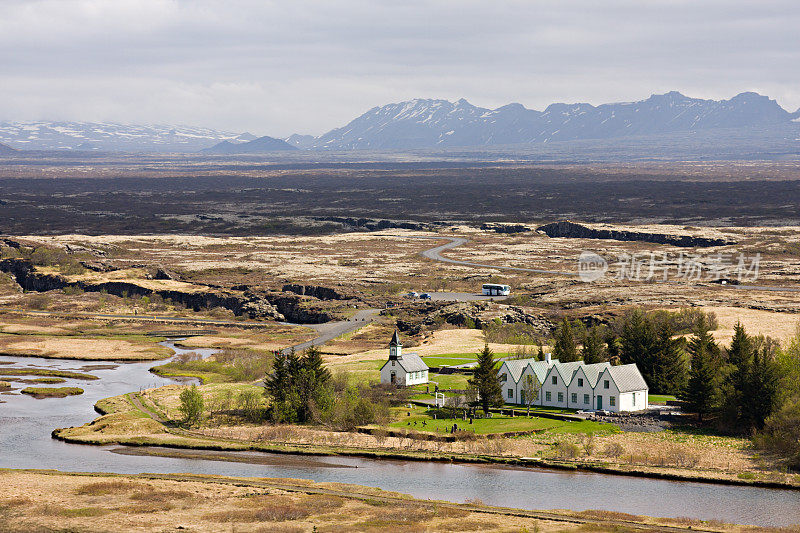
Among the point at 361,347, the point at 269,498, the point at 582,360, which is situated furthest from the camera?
the point at 361,347

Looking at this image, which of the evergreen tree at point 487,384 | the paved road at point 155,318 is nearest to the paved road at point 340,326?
the paved road at point 155,318

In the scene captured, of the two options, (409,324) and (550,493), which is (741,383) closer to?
(550,493)

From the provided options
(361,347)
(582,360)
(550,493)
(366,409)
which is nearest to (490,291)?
(361,347)

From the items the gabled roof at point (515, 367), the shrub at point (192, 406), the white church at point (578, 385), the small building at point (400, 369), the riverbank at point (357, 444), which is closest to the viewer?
the riverbank at point (357, 444)

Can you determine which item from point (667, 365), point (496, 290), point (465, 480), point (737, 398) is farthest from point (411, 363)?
point (496, 290)

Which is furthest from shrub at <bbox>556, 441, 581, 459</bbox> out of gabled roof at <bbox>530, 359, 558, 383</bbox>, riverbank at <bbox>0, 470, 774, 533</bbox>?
gabled roof at <bbox>530, 359, 558, 383</bbox>

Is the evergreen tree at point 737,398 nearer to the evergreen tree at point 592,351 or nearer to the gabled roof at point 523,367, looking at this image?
the evergreen tree at point 592,351
